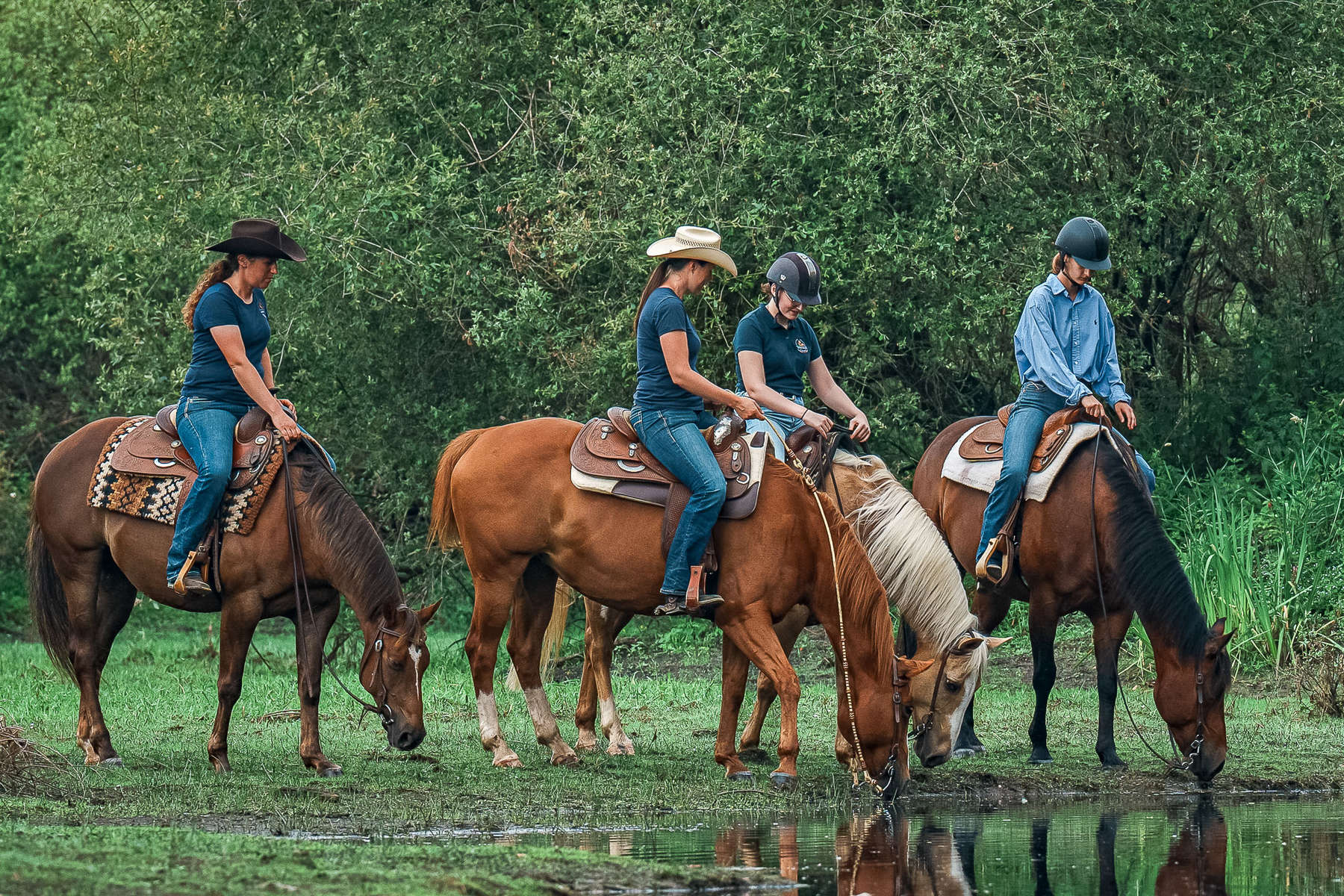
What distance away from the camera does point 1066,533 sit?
848cm

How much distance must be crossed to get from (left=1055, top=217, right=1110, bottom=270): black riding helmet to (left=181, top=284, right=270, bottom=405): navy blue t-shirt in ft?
14.2

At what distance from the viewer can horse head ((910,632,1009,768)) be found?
7566 mm

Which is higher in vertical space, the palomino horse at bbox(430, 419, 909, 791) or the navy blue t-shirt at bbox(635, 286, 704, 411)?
the navy blue t-shirt at bbox(635, 286, 704, 411)

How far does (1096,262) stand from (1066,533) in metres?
1.51

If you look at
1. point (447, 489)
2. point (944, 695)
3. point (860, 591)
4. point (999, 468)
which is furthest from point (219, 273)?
point (999, 468)

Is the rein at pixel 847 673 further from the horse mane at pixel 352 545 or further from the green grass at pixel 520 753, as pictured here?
the horse mane at pixel 352 545

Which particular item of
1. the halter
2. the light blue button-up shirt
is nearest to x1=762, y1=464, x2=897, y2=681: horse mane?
the light blue button-up shirt

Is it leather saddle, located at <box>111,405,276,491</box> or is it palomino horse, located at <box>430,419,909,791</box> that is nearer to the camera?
palomino horse, located at <box>430,419,909,791</box>

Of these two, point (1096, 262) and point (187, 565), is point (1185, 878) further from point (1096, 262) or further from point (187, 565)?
point (187, 565)

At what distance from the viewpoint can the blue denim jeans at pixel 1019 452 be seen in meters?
8.62

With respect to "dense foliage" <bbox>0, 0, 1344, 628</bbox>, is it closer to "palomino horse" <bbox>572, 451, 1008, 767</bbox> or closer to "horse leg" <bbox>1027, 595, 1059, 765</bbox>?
"horse leg" <bbox>1027, 595, 1059, 765</bbox>

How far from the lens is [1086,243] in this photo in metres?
8.63

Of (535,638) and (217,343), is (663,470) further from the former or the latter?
(217,343)

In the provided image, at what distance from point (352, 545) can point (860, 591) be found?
98.5 inches
